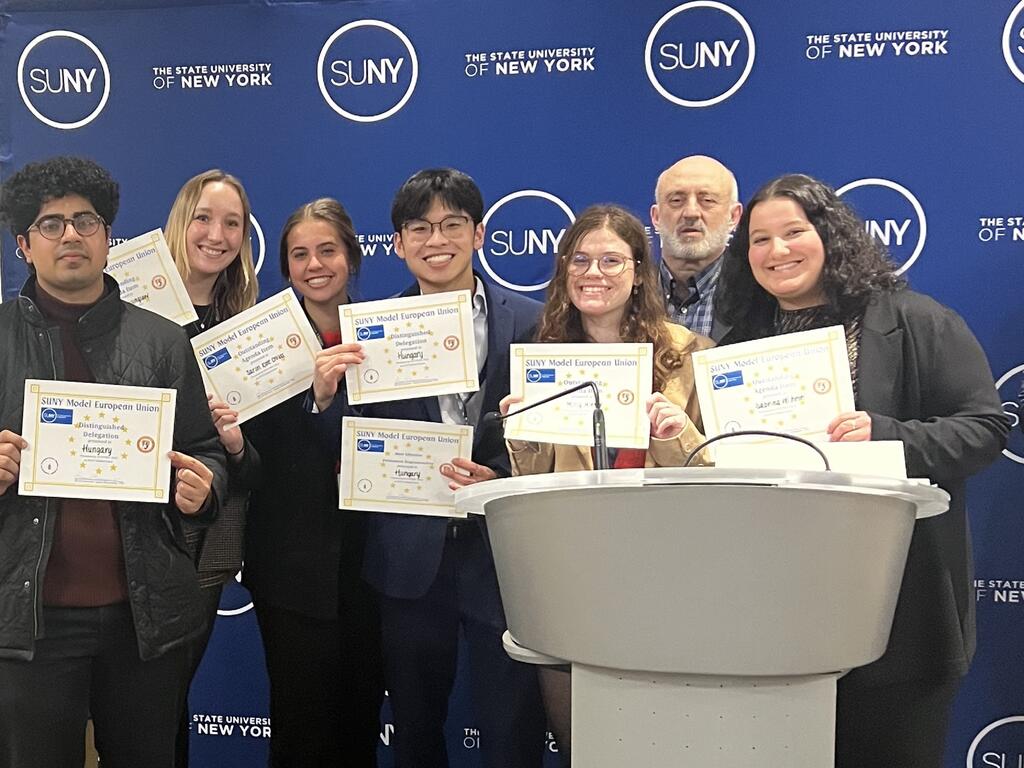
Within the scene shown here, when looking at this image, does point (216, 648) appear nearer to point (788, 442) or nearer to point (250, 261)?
point (250, 261)

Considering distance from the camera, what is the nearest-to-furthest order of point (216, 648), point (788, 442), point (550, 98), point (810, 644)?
point (810, 644) → point (788, 442) → point (550, 98) → point (216, 648)

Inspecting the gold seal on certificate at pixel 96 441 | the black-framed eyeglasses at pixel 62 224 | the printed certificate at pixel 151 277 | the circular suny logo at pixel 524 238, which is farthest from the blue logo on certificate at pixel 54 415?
the circular suny logo at pixel 524 238

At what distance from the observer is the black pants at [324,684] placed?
118 inches

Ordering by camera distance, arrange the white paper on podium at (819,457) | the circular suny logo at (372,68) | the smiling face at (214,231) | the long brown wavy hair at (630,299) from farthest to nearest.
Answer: the circular suny logo at (372,68)
the smiling face at (214,231)
the long brown wavy hair at (630,299)
the white paper on podium at (819,457)

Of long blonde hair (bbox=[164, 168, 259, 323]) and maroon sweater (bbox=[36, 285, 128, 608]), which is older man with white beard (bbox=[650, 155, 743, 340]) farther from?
maroon sweater (bbox=[36, 285, 128, 608])

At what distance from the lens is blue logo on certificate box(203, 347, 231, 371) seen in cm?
299

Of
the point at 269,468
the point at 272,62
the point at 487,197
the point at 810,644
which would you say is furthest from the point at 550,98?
the point at 810,644

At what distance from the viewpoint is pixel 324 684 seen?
9.82 ft

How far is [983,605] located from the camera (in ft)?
9.82

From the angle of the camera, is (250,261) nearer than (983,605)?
No

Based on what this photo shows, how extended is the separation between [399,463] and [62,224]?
1.05 metres

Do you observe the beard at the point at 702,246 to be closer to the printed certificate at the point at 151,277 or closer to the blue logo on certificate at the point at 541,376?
the blue logo on certificate at the point at 541,376

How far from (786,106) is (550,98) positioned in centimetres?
69

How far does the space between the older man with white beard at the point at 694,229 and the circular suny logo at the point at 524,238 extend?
0.31m
